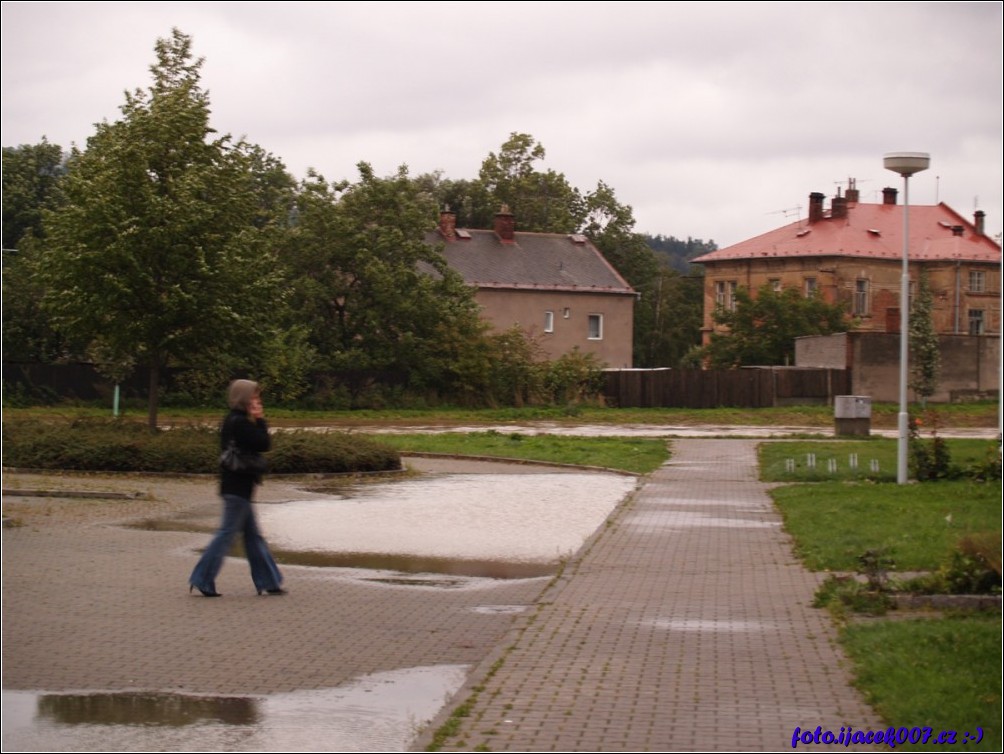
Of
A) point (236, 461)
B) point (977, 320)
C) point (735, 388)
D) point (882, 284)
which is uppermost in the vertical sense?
point (882, 284)

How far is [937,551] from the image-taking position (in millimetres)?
12984

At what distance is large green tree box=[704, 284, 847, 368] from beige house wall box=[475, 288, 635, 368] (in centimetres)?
702

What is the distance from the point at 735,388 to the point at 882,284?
2437 cm

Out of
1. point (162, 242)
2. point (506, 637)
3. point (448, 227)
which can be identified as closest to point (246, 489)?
point (506, 637)

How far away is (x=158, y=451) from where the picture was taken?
75.9 ft

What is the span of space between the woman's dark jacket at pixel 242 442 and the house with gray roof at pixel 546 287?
5861 cm

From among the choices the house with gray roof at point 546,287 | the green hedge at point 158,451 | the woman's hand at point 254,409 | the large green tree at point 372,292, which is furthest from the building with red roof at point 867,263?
the woman's hand at point 254,409

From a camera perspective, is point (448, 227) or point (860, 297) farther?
point (860, 297)

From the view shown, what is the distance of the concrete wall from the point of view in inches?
2239

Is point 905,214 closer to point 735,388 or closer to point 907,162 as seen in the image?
point 907,162

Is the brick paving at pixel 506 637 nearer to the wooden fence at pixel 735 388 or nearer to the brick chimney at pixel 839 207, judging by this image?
the wooden fence at pixel 735 388

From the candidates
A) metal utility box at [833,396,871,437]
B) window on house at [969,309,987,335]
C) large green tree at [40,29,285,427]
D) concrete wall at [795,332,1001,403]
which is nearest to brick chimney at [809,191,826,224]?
window on house at [969,309,987,335]

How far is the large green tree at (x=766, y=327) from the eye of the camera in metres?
65.6

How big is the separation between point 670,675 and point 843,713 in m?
1.28
